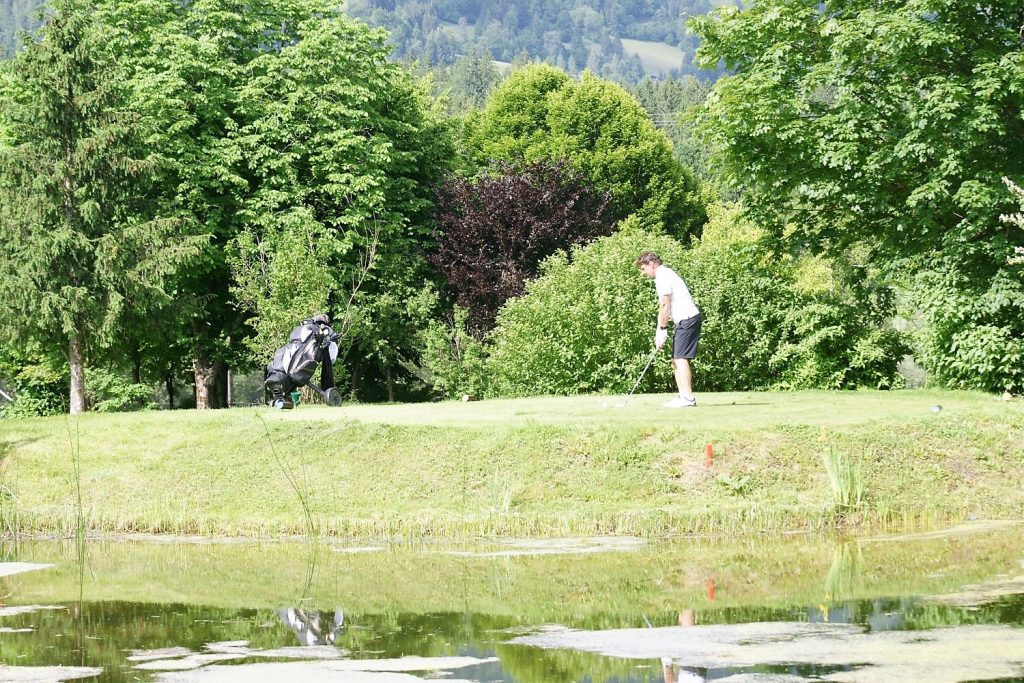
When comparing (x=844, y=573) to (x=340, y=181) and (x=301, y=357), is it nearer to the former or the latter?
(x=301, y=357)

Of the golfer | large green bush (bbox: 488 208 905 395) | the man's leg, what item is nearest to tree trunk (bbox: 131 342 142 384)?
large green bush (bbox: 488 208 905 395)

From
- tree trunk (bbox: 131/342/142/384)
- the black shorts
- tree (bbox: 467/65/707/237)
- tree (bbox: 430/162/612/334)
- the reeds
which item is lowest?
the reeds

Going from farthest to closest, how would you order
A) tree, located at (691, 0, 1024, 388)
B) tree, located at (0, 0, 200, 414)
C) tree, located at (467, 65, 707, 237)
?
1. tree, located at (467, 65, 707, 237)
2. tree, located at (0, 0, 200, 414)
3. tree, located at (691, 0, 1024, 388)

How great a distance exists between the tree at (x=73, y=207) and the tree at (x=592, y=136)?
29.7 m

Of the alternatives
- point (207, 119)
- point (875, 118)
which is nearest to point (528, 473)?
point (875, 118)

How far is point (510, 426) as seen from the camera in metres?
17.2

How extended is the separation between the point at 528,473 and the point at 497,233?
1046 inches

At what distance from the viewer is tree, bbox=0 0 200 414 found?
30578mm

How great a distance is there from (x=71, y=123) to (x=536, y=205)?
16.0 m

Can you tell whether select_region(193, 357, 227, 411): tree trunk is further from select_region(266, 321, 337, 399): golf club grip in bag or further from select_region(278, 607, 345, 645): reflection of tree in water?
select_region(278, 607, 345, 645): reflection of tree in water

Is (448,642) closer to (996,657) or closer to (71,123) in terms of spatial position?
(996,657)

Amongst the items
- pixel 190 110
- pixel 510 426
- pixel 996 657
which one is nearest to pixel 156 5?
pixel 190 110

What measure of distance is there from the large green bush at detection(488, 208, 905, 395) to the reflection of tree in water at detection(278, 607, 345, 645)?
68.5 feet

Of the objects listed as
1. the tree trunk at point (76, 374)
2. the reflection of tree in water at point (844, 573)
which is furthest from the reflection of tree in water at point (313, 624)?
the tree trunk at point (76, 374)
